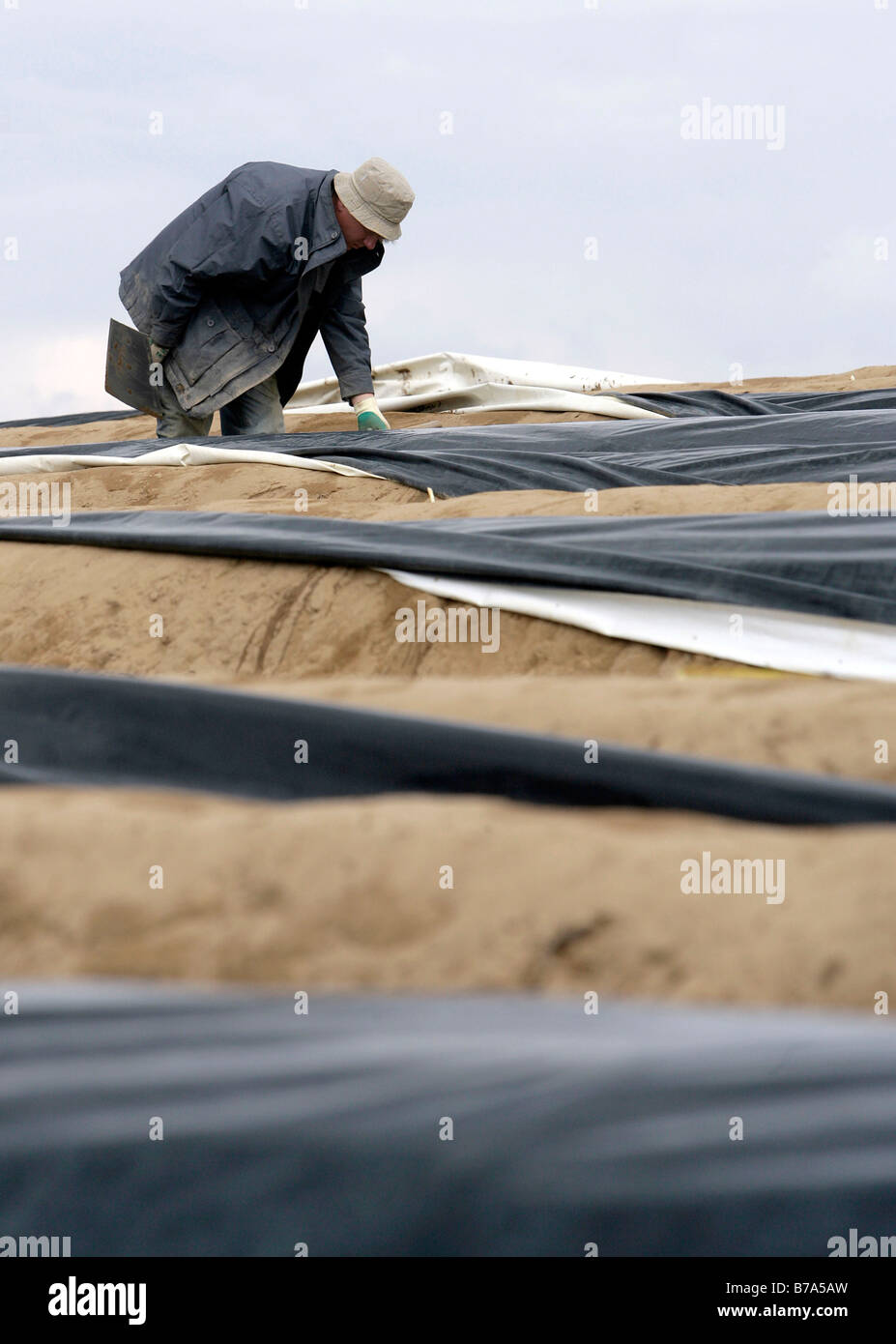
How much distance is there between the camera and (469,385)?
548 cm

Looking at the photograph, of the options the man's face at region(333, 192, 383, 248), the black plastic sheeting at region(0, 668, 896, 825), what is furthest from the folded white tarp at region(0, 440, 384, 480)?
the black plastic sheeting at region(0, 668, 896, 825)

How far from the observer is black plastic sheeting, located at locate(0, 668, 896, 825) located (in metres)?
0.98

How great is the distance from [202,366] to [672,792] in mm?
3649

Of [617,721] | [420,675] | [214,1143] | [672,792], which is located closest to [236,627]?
[420,675]

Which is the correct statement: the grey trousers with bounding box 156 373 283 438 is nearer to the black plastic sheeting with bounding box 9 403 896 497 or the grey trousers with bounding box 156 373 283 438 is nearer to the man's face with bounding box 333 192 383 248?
the black plastic sheeting with bounding box 9 403 896 497

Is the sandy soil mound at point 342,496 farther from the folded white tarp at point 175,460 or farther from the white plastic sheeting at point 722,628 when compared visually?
the white plastic sheeting at point 722,628

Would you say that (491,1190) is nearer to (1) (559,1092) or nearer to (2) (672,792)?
(1) (559,1092)

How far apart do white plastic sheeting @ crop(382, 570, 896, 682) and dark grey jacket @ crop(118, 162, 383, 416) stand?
100 inches

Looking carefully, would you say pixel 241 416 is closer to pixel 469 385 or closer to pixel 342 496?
pixel 469 385

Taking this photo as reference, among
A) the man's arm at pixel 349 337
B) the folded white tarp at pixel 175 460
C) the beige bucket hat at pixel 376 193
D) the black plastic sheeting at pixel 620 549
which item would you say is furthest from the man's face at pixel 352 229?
the black plastic sheeting at pixel 620 549

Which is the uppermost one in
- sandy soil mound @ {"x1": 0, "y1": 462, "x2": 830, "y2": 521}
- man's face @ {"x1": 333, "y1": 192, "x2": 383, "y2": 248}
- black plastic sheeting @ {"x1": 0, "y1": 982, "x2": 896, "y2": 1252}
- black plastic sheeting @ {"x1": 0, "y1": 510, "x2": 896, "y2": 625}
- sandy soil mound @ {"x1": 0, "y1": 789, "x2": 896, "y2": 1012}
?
man's face @ {"x1": 333, "y1": 192, "x2": 383, "y2": 248}

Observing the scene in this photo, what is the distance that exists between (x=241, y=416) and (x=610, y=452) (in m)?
1.51

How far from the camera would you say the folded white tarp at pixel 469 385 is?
5149mm

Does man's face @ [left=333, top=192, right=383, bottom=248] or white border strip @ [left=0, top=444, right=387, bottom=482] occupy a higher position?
man's face @ [left=333, top=192, right=383, bottom=248]
